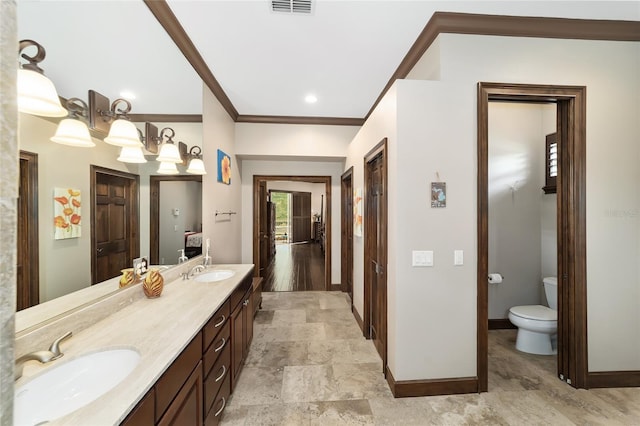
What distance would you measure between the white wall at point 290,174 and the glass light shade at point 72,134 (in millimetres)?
3110

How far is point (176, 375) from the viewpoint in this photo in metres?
1.06

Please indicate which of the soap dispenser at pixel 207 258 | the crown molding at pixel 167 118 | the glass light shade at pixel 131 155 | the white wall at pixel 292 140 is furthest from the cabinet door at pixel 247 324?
the white wall at pixel 292 140

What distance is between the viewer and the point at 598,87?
6.62 feet

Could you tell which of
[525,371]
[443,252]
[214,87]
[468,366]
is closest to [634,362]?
[525,371]

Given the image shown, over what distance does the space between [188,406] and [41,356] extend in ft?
2.02

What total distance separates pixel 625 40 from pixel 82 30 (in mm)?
3888

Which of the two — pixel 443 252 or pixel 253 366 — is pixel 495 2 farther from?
pixel 253 366

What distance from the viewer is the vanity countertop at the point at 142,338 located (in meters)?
0.75

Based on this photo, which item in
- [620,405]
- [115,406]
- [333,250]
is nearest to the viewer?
[115,406]

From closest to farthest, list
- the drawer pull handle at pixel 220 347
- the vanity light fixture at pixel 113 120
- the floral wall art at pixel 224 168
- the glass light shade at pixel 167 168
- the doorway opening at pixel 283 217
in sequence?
the vanity light fixture at pixel 113 120
the drawer pull handle at pixel 220 347
the glass light shade at pixel 167 168
the floral wall art at pixel 224 168
the doorway opening at pixel 283 217

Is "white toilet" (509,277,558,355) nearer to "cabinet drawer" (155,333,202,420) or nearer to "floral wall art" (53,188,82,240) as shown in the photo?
"cabinet drawer" (155,333,202,420)

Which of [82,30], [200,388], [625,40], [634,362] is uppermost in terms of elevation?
[625,40]

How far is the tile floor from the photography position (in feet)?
5.64

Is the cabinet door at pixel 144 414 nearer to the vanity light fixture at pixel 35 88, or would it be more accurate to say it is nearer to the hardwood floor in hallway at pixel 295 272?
the vanity light fixture at pixel 35 88
